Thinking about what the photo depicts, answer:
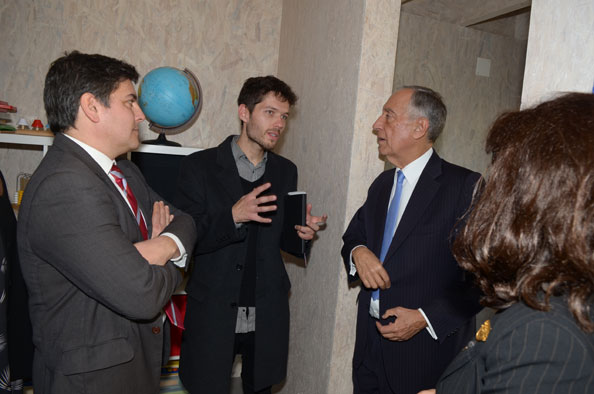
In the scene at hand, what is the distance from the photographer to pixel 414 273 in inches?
68.8

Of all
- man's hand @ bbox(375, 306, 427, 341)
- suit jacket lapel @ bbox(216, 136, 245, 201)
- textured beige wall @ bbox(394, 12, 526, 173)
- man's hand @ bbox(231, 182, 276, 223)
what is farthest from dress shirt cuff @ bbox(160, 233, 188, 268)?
textured beige wall @ bbox(394, 12, 526, 173)

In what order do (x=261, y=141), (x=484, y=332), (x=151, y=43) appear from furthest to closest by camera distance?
(x=151, y=43) < (x=261, y=141) < (x=484, y=332)

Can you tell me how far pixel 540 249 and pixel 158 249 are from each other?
1145 millimetres

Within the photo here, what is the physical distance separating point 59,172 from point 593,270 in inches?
53.9

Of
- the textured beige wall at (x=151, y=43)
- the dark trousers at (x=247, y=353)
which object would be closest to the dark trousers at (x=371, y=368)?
the dark trousers at (x=247, y=353)

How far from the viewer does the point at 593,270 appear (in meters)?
0.74

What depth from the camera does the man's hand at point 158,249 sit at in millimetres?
1375

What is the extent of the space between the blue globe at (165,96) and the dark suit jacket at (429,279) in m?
1.61

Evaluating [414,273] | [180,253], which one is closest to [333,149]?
[414,273]

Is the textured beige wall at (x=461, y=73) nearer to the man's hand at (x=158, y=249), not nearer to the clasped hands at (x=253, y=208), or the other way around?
the clasped hands at (x=253, y=208)

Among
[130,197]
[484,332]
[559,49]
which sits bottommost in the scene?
[484,332]

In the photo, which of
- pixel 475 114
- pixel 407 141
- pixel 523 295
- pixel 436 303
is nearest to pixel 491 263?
pixel 523 295

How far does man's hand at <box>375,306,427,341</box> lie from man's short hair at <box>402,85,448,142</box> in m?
0.83

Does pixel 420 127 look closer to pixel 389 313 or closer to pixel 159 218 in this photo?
pixel 389 313
